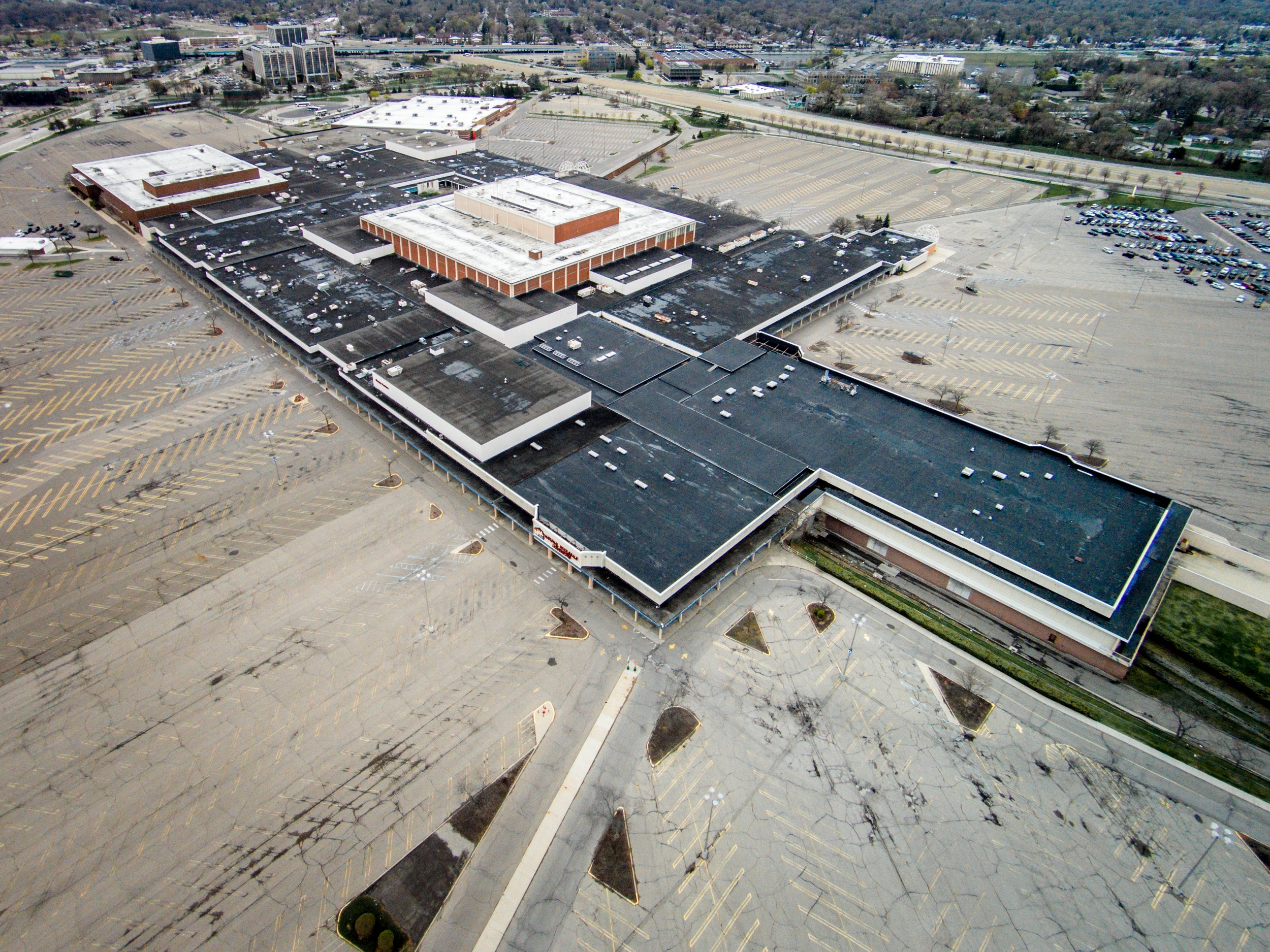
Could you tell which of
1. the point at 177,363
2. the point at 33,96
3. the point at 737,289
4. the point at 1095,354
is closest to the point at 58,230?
the point at 177,363

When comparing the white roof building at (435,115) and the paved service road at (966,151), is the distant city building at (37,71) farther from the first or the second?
the paved service road at (966,151)

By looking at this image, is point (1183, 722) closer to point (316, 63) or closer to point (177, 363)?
point (177, 363)

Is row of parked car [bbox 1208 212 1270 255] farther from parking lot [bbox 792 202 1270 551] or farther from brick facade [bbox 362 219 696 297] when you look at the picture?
brick facade [bbox 362 219 696 297]

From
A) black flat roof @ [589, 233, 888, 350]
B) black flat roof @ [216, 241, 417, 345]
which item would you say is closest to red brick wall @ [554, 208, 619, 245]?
black flat roof @ [589, 233, 888, 350]

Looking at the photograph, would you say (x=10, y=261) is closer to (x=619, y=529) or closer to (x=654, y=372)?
(x=654, y=372)

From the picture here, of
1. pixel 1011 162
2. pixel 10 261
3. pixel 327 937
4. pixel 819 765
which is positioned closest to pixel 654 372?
pixel 819 765

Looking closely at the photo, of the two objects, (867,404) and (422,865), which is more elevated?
(867,404)

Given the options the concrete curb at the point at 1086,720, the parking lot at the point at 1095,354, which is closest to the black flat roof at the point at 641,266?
the parking lot at the point at 1095,354
